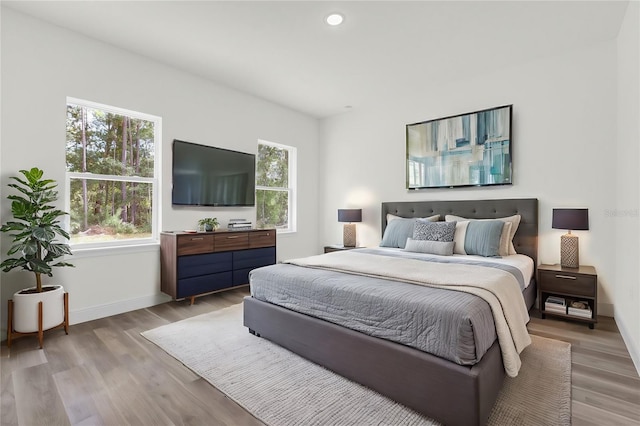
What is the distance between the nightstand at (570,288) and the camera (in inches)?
112

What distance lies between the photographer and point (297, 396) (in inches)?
72.4

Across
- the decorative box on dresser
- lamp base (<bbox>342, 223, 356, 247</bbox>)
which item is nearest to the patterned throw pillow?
lamp base (<bbox>342, 223, 356, 247</bbox>)

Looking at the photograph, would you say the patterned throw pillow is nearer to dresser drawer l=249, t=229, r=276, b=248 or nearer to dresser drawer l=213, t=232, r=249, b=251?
dresser drawer l=249, t=229, r=276, b=248

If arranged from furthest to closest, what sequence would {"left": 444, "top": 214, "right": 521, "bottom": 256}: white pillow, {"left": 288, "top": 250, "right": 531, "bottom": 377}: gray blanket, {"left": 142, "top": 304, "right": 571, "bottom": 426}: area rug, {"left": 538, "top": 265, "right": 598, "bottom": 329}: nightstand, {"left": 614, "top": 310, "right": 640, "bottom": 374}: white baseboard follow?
{"left": 444, "top": 214, "right": 521, "bottom": 256}: white pillow, {"left": 538, "top": 265, "right": 598, "bottom": 329}: nightstand, {"left": 614, "top": 310, "right": 640, "bottom": 374}: white baseboard, {"left": 288, "top": 250, "right": 531, "bottom": 377}: gray blanket, {"left": 142, "top": 304, "right": 571, "bottom": 426}: area rug

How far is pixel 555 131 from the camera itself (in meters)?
3.40

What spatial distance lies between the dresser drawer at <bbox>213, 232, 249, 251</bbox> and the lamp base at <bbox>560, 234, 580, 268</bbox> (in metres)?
3.56

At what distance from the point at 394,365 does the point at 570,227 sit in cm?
252

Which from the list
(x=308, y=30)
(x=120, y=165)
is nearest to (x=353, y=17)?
(x=308, y=30)

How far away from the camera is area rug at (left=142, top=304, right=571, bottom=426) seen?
1.65m

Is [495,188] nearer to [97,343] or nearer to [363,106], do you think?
[363,106]

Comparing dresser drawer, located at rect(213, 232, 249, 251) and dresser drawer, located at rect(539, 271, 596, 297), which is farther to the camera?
dresser drawer, located at rect(213, 232, 249, 251)

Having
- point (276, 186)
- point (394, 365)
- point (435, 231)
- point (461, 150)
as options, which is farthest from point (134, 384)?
point (461, 150)

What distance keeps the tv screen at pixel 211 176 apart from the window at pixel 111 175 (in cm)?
25

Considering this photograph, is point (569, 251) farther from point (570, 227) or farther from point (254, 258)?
point (254, 258)
